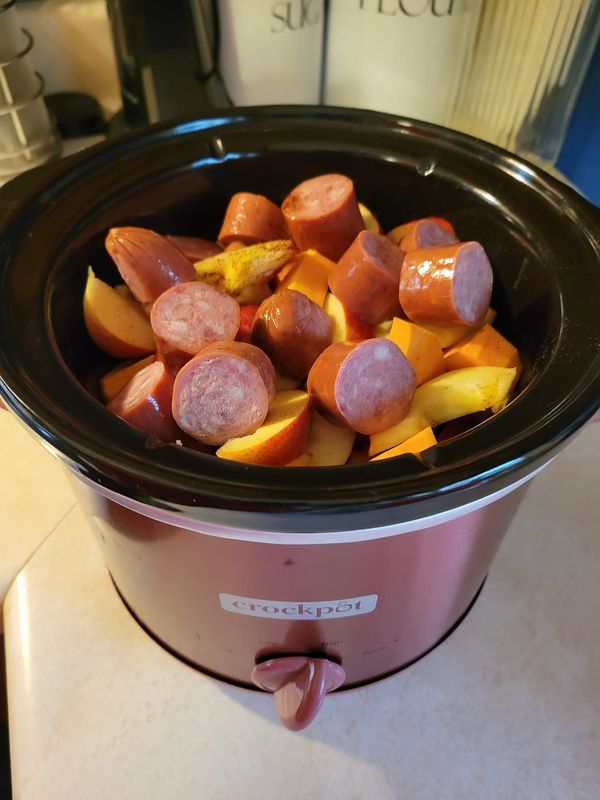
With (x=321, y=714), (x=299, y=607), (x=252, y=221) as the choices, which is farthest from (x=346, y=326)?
(x=321, y=714)

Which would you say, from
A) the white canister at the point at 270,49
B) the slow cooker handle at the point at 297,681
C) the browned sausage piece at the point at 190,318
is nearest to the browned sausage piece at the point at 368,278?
the browned sausage piece at the point at 190,318

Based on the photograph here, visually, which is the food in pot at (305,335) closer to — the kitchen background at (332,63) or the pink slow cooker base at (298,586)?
the pink slow cooker base at (298,586)

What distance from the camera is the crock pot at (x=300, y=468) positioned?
44 cm

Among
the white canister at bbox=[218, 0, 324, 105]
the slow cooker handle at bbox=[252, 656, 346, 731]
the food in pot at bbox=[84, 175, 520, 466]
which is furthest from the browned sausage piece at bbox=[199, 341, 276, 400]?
the white canister at bbox=[218, 0, 324, 105]

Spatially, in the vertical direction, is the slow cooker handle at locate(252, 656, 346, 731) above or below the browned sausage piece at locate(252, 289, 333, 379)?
below

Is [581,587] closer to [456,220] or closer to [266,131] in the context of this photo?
[456,220]

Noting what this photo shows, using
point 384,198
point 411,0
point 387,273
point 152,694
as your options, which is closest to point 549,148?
point 411,0

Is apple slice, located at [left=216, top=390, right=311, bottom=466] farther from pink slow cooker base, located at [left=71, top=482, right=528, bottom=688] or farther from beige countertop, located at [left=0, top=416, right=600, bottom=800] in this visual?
beige countertop, located at [left=0, top=416, right=600, bottom=800]

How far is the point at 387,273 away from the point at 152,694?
0.47 metres

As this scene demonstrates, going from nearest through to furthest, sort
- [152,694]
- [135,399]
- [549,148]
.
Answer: [135,399] < [152,694] < [549,148]

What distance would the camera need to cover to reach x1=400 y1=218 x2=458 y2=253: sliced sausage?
69 centimetres

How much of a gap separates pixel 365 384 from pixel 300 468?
0.13 metres

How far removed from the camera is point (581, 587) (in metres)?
0.77

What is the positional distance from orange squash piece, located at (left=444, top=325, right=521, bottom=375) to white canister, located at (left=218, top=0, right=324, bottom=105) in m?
0.58
